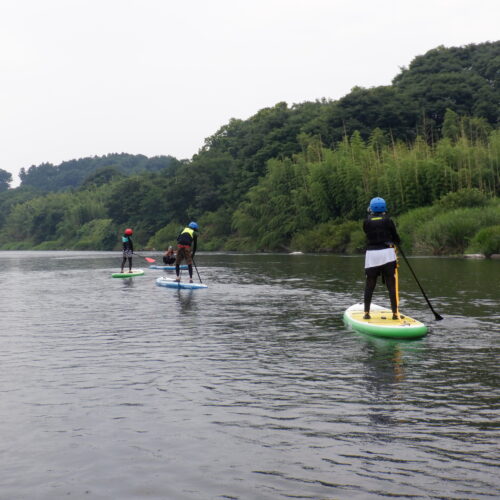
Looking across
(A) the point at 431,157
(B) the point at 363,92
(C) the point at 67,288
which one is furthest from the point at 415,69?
(C) the point at 67,288

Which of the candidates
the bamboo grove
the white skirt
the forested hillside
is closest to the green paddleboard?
the white skirt

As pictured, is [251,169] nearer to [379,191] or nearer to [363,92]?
[363,92]

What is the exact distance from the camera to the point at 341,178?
58.1m

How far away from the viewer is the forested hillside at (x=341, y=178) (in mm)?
48375

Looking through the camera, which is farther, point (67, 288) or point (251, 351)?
point (67, 288)

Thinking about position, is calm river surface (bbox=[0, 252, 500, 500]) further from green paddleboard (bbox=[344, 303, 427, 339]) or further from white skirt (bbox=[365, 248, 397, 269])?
white skirt (bbox=[365, 248, 397, 269])

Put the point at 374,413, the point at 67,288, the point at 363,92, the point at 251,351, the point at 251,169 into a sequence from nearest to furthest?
the point at 374,413 < the point at 251,351 < the point at 67,288 < the point at 363,92 < the point at 251,169

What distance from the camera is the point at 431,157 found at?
52.4m

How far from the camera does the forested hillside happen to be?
159 ft

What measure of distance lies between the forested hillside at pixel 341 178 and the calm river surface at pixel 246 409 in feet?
97.6

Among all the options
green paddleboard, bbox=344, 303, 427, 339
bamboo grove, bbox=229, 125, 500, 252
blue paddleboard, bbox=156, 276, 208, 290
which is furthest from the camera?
bamboo grove, bbox=229, 125, 500, 252

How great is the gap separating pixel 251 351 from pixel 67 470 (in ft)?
17.5

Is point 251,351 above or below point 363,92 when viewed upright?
below

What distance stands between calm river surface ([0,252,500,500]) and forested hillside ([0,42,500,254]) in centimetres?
2976
